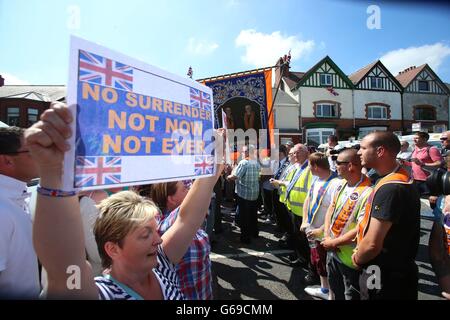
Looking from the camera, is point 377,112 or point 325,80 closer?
point 325,80

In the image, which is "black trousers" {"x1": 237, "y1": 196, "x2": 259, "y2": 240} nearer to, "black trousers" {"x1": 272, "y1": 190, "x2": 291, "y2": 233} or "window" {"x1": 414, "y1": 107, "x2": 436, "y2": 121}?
"black trousers" {"x1": 272, "y1": 190, "x2": 291, "y2": 233}

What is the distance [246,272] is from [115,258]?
9.74ft

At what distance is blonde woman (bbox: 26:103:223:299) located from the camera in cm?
74

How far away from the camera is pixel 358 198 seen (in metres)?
2.19

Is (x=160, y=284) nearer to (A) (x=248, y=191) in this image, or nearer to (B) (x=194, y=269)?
(B) (x=194, y=269)

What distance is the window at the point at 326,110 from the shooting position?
75.4ft

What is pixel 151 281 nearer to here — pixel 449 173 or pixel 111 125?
pixel 111 125

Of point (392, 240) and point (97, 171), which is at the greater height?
point (97, 171)

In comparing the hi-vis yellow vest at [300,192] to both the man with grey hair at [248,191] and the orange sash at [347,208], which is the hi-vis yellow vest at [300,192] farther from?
the orange sash at [347,208]

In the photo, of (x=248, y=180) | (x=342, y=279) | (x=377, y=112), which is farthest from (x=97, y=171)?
(x=377, y=112)

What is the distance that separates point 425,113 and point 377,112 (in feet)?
15.6

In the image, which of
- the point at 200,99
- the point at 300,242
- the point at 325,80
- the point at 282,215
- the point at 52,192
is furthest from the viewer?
the point at 325,80

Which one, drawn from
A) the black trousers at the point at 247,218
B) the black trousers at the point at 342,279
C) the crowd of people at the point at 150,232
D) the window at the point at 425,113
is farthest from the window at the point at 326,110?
the black trousers at the point at 342,279

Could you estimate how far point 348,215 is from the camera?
219 cm
